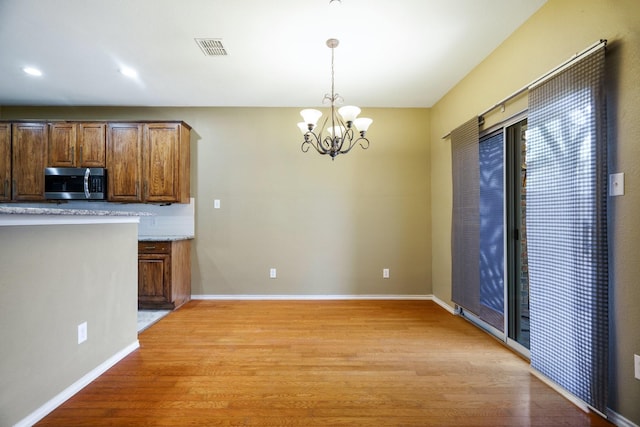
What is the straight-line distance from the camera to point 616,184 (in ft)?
5.24

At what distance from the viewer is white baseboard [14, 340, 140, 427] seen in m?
1.60

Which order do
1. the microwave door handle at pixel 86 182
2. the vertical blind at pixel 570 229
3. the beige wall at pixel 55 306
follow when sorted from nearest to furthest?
the beige wall at pixel 55 306, the vertical blind at pixel 570 229, the microwave door handle at pixel 86 182

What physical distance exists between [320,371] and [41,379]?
1682 millimetres

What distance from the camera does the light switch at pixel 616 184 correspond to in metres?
1.57

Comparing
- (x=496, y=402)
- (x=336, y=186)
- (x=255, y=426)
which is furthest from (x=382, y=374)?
(x=336, y=186)

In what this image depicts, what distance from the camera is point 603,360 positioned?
1593 mm

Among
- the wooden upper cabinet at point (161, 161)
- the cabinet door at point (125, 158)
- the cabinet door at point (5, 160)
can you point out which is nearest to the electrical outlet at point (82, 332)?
the wooden upper cabinet at point (161, 161)

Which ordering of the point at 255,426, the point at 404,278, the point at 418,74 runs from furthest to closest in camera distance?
the point at 404,278
the point at 418,74
the point at 255,426

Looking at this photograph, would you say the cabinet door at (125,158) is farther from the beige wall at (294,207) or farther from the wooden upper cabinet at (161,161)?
the beige wall at (294,207)

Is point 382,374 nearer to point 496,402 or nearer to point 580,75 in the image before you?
point 496,402

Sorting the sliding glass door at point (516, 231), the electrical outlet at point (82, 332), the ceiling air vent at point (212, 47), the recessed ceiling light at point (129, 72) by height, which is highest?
the ceiling air vent at point (212, 47)

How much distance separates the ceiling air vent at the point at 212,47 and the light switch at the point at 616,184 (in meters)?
3.00

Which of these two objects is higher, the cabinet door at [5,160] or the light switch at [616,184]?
the cabinet door at [5,160]

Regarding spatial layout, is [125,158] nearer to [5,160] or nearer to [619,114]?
[5,160]
